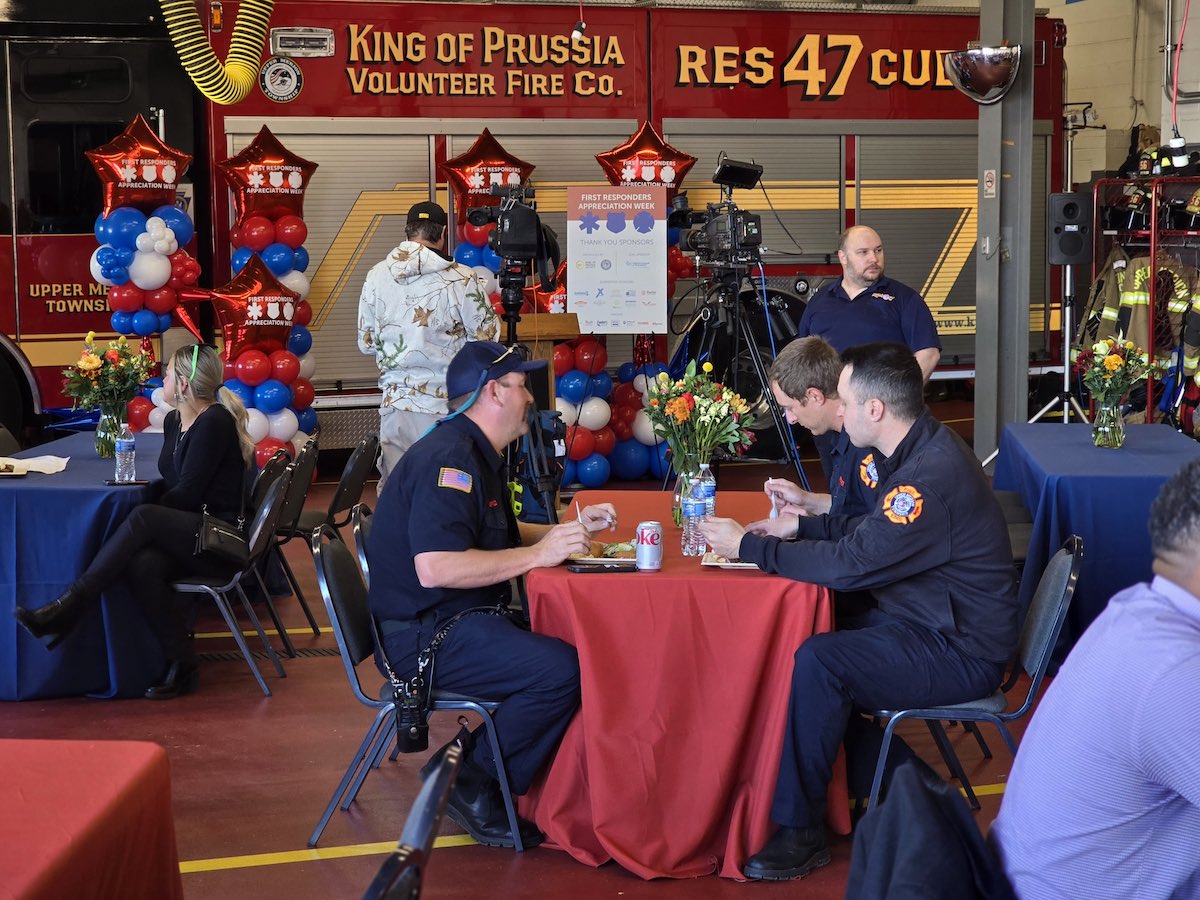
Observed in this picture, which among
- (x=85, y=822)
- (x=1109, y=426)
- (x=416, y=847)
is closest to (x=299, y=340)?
(x=1109, y=426)

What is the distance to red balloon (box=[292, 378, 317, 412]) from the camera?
8.59 metres

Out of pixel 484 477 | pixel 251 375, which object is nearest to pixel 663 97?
pixel 251 375

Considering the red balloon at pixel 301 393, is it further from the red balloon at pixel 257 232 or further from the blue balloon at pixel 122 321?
the blue balloon at pixel 122 321

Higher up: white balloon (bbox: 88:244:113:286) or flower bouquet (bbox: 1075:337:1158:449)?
→ white balloon (bbox: 88:244:113:286)

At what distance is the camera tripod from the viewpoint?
8.08m

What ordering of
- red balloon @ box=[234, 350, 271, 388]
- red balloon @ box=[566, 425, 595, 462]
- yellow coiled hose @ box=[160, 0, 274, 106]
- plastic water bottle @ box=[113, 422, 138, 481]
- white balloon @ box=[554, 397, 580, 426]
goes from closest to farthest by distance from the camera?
1. plastic water bottle @ box=[113, 422, 138, 481]
2. yellow coiled hose @ box=[160, 0, 274, 106]
3. red balloon @ box=[234, 350, 271, 388]
4. red balloon @ box=[566, 425, 595, 462]
5. white balloon @ box=[554, 397, 580, 426]

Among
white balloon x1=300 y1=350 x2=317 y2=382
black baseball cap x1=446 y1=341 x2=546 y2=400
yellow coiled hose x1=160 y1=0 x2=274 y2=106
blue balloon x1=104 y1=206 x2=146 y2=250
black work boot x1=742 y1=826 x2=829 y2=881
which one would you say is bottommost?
black work boot x1=742 y1=826 x2=829 y2=881

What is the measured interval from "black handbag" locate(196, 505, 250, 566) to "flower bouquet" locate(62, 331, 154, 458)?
3.01 ft

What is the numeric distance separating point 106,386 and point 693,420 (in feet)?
9.04

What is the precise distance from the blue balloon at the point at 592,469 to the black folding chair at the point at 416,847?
704 centimetres

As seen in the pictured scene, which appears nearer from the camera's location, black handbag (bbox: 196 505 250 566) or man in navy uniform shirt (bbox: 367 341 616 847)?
man in navy uniform shirt (bbox: 367 341 616 847)

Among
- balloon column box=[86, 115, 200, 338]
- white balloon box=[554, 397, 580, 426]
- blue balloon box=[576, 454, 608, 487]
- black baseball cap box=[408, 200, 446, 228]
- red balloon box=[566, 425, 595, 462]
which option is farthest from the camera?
blue balloon box=[576, 454, 608, 487]

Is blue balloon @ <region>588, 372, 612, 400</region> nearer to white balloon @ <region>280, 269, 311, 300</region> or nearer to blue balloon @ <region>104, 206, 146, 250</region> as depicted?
white balloon @ <region>280, 269, 311, 300</region>

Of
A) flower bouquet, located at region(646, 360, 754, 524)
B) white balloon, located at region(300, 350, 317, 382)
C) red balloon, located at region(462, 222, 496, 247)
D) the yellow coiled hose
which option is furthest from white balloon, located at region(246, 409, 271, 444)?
flower bouquet, located at region(646, 360, 754, 524)
